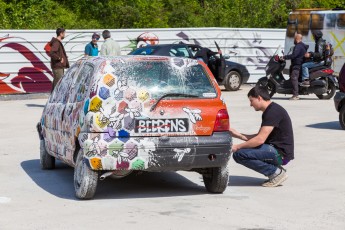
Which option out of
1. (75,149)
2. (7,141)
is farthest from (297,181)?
(7,141)

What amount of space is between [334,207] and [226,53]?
2049cm

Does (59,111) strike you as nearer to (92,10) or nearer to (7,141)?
(7,141)

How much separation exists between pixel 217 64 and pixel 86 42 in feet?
13.0

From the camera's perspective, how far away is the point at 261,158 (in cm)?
1098

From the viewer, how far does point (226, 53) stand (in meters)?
30.0

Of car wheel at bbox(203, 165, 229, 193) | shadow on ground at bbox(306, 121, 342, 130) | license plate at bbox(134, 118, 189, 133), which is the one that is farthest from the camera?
shadow on ground at bbox(306, 121, 342, 130)

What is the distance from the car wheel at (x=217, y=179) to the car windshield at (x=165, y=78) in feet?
Result: 2.69

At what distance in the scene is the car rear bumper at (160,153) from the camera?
984cm

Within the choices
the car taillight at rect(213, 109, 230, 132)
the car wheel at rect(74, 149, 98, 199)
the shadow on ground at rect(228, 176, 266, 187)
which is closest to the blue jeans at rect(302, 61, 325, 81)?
the shadow on ground at rect(228, 176, 266, 187)

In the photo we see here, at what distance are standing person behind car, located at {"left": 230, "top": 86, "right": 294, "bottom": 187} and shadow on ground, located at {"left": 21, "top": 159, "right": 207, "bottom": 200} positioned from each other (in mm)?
669

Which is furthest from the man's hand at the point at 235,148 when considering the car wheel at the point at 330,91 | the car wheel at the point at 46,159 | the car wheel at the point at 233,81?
the car wheel at the point at 233,81

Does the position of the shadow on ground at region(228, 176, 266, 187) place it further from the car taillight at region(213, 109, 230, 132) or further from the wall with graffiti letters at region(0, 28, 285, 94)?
the wall with graffiti letters at region(0, 28, 285, 94)

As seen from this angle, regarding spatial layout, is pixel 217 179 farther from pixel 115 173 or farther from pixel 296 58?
pixel 296 58

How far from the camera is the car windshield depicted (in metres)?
10.2
